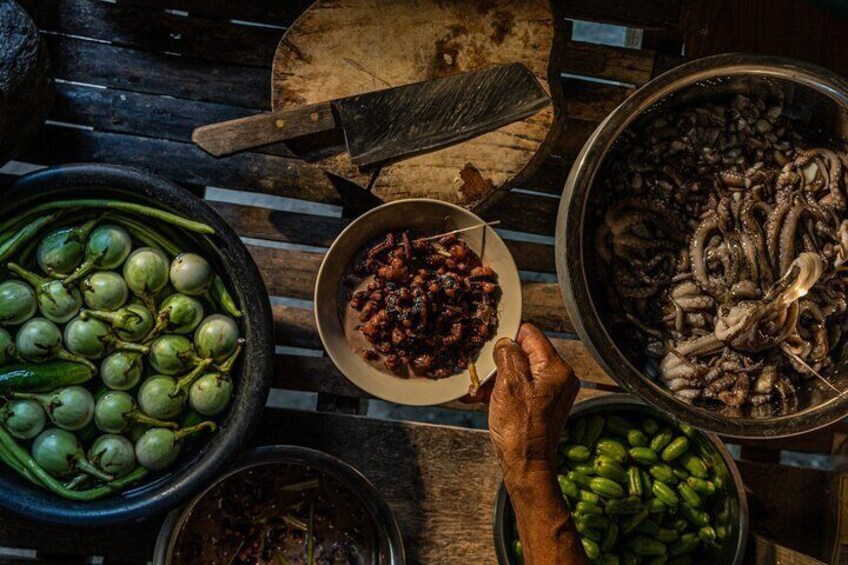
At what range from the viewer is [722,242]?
7.53 feet

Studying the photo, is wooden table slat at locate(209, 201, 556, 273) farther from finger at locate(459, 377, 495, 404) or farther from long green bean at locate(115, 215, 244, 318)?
finger at locate(459, 377, 495, 404)

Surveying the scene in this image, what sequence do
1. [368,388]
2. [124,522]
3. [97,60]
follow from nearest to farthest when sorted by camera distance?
[124,522] < [368,388] < [97,60]

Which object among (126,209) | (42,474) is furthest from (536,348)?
(42,474)

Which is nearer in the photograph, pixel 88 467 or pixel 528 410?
pixel 528 410

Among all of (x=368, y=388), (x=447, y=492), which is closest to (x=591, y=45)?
(x=368, y=388)

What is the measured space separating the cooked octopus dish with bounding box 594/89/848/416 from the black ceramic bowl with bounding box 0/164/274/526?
1.01 metres

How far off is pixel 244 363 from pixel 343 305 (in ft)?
1.19

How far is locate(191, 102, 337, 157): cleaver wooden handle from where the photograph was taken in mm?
2393

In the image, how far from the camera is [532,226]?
278cm

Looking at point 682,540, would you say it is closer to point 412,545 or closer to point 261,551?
point 412,545

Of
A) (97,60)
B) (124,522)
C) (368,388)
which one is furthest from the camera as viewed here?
(97,60)

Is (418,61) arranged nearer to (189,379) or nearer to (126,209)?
(126,209)

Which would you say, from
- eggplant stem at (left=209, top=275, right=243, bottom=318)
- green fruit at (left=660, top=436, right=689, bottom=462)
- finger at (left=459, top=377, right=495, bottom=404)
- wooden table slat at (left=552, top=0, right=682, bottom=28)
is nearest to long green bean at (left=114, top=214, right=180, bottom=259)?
eggplant stem at (left=209, top=275, right=243, bottom=318)

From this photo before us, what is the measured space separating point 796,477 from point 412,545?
132 cm
